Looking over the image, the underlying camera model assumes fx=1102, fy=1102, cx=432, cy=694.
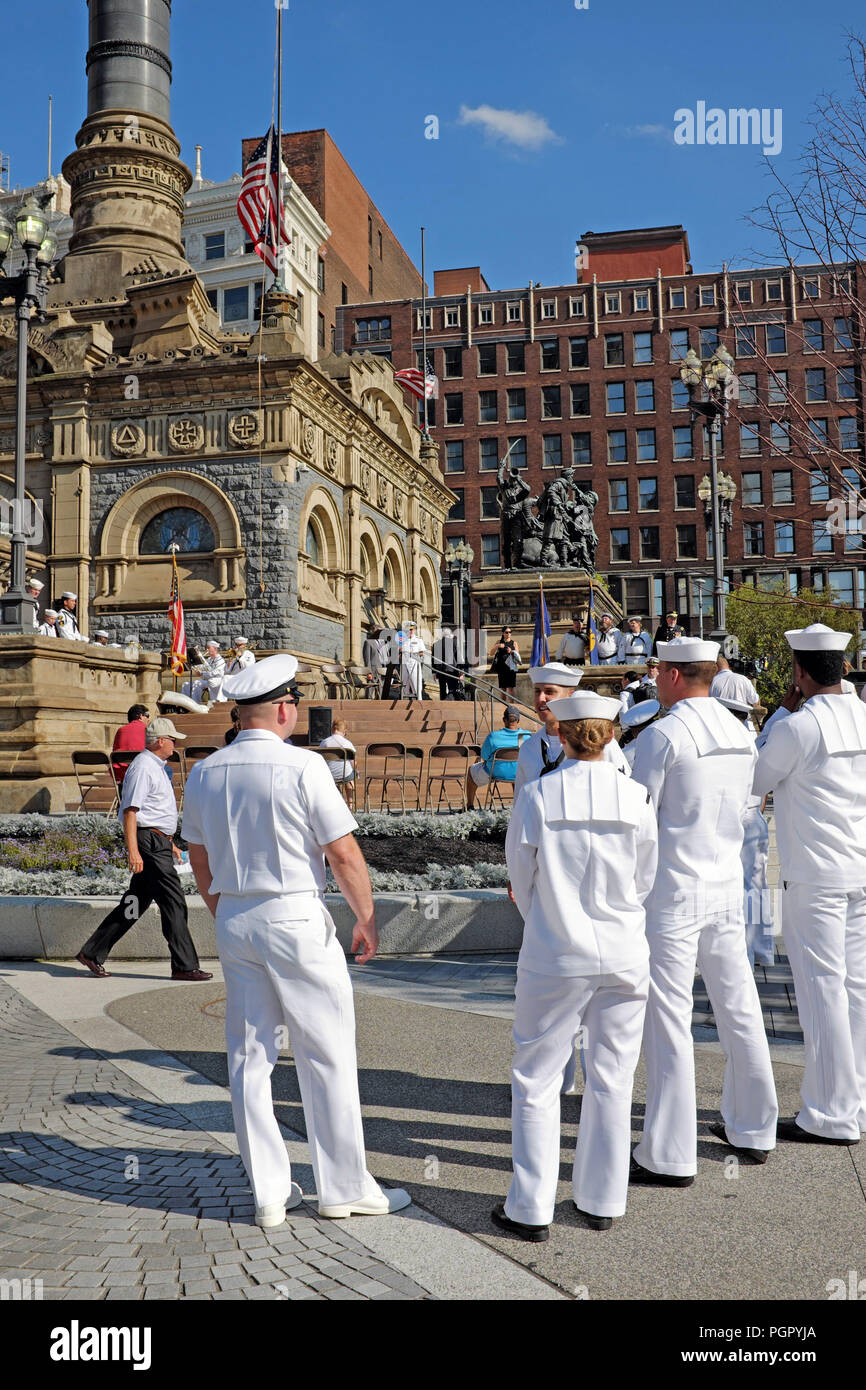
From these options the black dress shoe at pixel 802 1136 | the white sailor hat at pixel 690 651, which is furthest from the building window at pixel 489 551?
the black dress shoe at pixel 802 1136

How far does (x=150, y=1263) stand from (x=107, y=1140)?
1.34m

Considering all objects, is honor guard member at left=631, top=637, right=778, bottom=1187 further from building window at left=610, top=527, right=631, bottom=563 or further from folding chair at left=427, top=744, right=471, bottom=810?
building window at left=610, top=527, right=631, bottom=563

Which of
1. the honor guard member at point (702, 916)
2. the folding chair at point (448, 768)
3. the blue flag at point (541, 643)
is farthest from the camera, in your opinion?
the blue flag at point (541, 643)

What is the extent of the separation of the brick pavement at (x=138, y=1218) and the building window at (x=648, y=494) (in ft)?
220

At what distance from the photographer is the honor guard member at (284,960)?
3.98 m

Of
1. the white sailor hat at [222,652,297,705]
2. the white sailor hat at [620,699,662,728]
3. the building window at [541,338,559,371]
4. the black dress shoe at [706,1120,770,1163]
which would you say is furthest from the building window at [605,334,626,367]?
the white sailor hat at [222,652,297,705]

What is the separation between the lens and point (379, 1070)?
5898mm

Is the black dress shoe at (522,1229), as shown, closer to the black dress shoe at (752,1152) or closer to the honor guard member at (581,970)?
the honor guard member at (581,970)

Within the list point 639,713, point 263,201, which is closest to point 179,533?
point 263,201

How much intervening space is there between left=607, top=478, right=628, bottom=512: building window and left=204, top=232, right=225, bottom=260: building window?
1074 inches

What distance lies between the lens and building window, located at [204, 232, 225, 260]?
63.2 m

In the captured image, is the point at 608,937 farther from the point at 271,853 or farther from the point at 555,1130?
the point at 271,853

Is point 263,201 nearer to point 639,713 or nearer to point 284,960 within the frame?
point 639,713

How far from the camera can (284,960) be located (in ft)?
13.0
